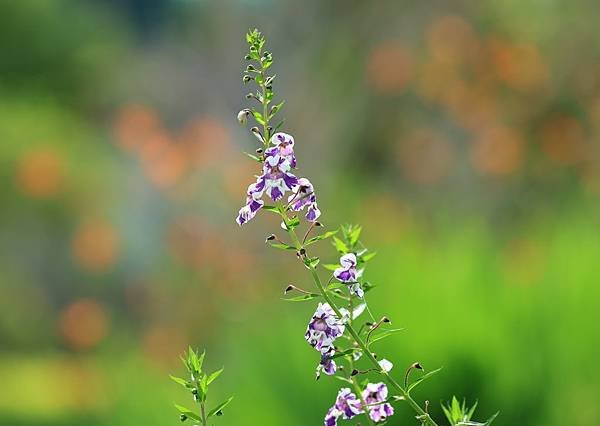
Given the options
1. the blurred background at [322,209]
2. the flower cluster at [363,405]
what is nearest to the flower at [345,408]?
the flower cluster at [363,405]

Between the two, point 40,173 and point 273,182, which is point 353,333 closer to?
point 273,182

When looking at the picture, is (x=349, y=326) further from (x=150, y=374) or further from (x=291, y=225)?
(x=150, y=374)

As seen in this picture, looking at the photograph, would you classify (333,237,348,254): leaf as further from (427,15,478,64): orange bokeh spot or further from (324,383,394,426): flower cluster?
(427,15,478,64): orange bokeh spot

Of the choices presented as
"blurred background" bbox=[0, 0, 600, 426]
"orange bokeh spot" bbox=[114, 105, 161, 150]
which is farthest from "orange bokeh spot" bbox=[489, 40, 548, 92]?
"orange bokeh spot" bbox=[114, 105, 161, 150]

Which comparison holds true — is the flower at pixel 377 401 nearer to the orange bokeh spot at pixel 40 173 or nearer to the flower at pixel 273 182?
the flower at pixel 273 182

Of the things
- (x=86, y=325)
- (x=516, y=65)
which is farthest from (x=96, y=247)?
(x=516, y=65)

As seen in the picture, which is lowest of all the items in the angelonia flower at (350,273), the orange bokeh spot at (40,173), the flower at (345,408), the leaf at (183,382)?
the flower at (345,408)
